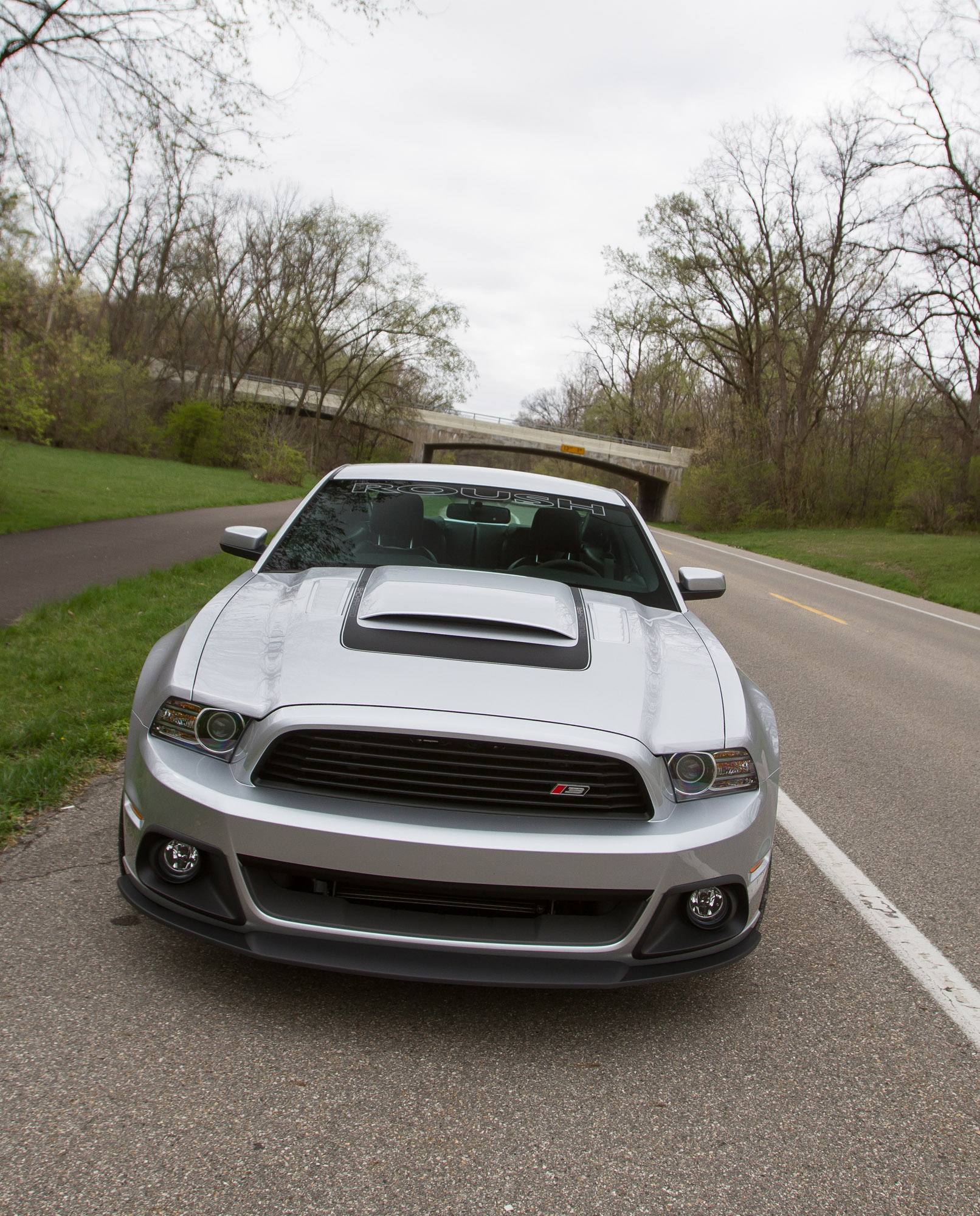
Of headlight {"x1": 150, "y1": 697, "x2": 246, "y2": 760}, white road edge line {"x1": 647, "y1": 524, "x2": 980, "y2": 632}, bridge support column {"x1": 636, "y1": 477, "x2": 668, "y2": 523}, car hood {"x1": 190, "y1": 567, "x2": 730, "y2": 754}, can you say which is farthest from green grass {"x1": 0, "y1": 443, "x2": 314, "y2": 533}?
bridge support column {"x1": 636, "y1": 477, "x2": 668, "y2": 523}

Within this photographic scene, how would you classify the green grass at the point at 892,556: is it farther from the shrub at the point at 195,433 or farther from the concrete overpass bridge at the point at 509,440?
the shrub at the point at 195,433

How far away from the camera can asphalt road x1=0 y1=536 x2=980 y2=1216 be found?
6.51 feet

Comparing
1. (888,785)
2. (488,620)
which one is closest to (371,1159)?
(488,620)

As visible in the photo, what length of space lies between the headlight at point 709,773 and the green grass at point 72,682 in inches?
105

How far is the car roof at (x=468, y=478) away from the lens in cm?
462

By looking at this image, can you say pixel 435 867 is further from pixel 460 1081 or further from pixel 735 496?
pixel 735 496

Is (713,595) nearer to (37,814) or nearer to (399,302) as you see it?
(37,814)

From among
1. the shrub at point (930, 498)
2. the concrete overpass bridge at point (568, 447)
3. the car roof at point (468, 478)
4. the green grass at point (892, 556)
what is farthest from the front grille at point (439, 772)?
the concrete overpass bridge at point (568, 447)

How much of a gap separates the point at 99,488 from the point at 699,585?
20.1 m

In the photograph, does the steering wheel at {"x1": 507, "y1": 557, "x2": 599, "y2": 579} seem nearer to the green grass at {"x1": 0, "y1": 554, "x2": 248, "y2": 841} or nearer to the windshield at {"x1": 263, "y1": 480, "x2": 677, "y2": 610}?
the windshield at {"x1": 263, "y1": 480, "x2": 677, "y2": 610}

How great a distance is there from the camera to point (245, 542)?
4391 mm

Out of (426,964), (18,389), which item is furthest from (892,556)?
(426,964)

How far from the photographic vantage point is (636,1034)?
8.66 ft

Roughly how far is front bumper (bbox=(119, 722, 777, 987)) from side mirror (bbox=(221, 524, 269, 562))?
6.36ft
